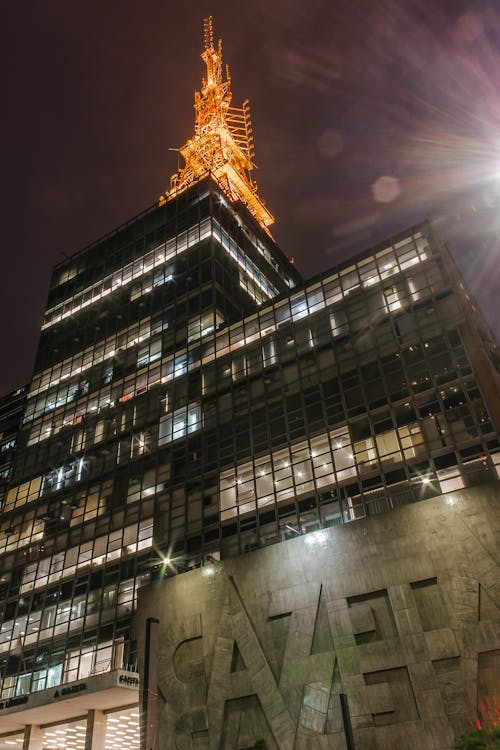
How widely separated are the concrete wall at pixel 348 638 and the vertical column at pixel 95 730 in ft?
21.0

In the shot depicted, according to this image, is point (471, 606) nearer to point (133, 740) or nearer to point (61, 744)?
point (133, 740)

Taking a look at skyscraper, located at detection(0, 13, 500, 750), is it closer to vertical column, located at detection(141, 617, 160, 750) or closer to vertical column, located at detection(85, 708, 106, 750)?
vertical column, located at detection(85, 708, 106, 750)

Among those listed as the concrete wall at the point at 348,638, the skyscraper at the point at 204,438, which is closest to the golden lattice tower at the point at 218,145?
the skyscraper at the point at 204,438

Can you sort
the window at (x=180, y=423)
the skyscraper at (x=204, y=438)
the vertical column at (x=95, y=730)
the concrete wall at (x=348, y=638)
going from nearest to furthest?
1. the concrete wall at (x=348, y=638)
2. the vertical column at (x=95, y=730)
3. the skyscraper at (x=204, y=438)
4. the window at (x=180, y=423)

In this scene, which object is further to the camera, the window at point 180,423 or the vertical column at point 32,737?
the window at point 180,423

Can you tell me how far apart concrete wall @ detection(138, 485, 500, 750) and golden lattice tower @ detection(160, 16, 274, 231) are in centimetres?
7033

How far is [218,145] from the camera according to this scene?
104250mm

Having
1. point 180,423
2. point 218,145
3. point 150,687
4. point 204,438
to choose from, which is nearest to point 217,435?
point 204,438

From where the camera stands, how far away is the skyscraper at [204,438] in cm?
4147

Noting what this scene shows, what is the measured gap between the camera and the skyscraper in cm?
4147

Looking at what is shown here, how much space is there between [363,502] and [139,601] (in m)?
18.4

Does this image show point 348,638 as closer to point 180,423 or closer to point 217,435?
point 217,435

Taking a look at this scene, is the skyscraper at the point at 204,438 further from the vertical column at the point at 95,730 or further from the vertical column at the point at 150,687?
the vertical column at the point at 150,687

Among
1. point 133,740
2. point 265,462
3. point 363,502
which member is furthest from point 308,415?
point 133,740
